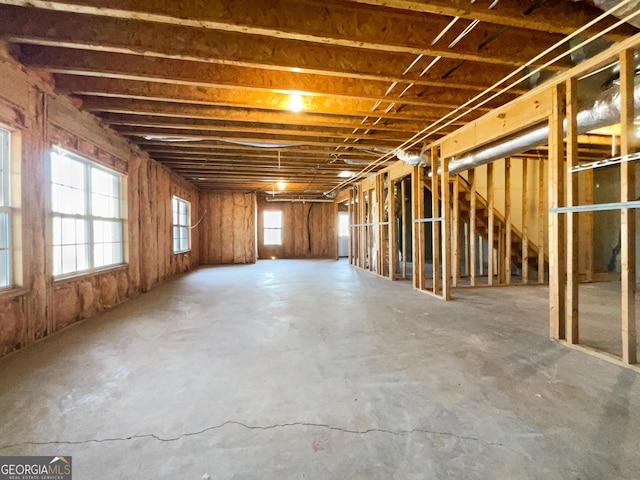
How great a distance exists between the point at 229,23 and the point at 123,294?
3846mm

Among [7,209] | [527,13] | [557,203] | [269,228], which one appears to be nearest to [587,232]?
[557,203]

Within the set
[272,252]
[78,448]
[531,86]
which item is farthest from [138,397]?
[272,252]

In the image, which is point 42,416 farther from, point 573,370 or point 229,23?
point 573,370

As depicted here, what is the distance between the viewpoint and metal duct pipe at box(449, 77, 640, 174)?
8.11ft

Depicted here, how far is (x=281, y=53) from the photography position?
2424mm

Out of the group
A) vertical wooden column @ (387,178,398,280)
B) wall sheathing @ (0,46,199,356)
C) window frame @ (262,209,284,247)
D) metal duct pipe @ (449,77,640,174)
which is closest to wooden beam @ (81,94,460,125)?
wall sheathing @ (0,46,199,356)

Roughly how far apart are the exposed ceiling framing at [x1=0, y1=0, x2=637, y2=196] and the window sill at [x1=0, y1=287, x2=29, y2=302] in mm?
1868

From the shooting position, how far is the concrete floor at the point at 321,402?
118 cm

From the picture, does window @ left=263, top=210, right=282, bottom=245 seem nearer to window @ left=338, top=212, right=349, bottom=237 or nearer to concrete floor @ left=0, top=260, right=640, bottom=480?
window @ left=338, top=212, right=349, bottom=237

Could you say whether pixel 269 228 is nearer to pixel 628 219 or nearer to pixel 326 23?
pixel 326 23

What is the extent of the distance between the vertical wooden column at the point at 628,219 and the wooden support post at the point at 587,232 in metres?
3.97

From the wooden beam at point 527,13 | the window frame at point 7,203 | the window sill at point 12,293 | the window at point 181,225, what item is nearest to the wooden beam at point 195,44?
the wooden beam at point 527,13

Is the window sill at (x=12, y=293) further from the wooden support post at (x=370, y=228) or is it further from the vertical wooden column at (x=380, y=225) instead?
the wooden support post at (x=370, y=228)

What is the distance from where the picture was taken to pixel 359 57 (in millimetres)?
2559
